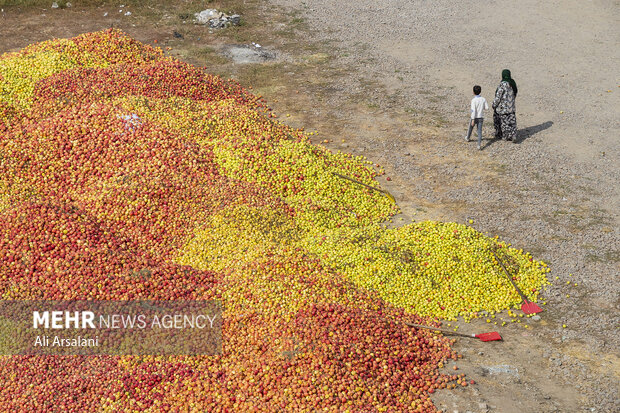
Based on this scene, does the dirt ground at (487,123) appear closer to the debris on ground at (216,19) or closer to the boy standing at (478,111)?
the debris on ground at (216,19)

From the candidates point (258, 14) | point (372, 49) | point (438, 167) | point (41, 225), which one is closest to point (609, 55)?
point (372, 49)

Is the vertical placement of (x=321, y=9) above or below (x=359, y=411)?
above

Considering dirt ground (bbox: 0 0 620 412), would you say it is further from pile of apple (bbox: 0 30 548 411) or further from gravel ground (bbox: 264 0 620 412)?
pile of apple (bbox: 0 30 548 411)

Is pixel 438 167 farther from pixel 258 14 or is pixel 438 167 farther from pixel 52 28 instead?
pixel 52 28

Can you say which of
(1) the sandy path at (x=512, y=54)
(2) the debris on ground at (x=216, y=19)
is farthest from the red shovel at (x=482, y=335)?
(2) the debris on ground at (x=216, y=19)

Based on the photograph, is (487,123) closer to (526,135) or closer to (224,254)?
(526,135)

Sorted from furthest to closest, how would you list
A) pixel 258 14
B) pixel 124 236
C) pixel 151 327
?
1. pixel 258 14
2. pixel 124 236
3. pixel 151 327
